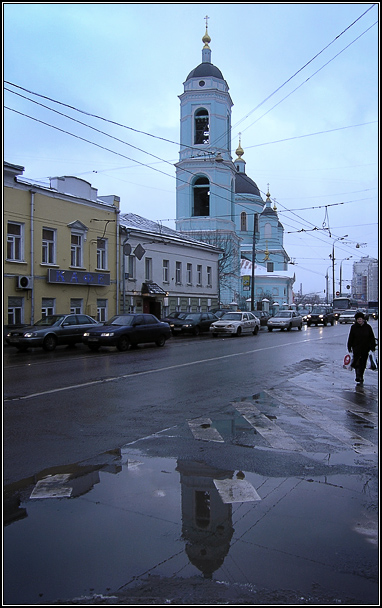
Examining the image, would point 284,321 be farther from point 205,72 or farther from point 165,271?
point 205,72

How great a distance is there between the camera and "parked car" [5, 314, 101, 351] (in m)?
20.3

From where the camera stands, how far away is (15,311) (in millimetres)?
24547

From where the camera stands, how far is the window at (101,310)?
1211 inches

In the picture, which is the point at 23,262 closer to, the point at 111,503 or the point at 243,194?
the point at 111,503

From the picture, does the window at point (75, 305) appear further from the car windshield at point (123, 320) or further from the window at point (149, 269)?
the window at point (149, 269)

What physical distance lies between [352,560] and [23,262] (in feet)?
76.2

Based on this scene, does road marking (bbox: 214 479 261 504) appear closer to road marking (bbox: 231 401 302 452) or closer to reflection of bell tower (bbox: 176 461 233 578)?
reflection of bell tower (bbox: 176 461 233 578)

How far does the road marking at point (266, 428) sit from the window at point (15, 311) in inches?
674

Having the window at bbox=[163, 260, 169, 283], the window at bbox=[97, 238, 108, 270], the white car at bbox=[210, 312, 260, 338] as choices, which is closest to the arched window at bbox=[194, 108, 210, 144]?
the window at bbox=[163, 260, 169, 283]

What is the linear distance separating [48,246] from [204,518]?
950 inches

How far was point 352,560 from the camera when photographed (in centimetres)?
385

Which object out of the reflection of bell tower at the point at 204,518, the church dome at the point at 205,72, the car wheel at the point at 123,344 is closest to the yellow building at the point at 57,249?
the car wheel at the point at 123,344

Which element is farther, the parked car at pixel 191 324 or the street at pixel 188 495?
the parked car at pixel 191 324

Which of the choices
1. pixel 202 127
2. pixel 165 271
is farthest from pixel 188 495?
pixel 202 127
